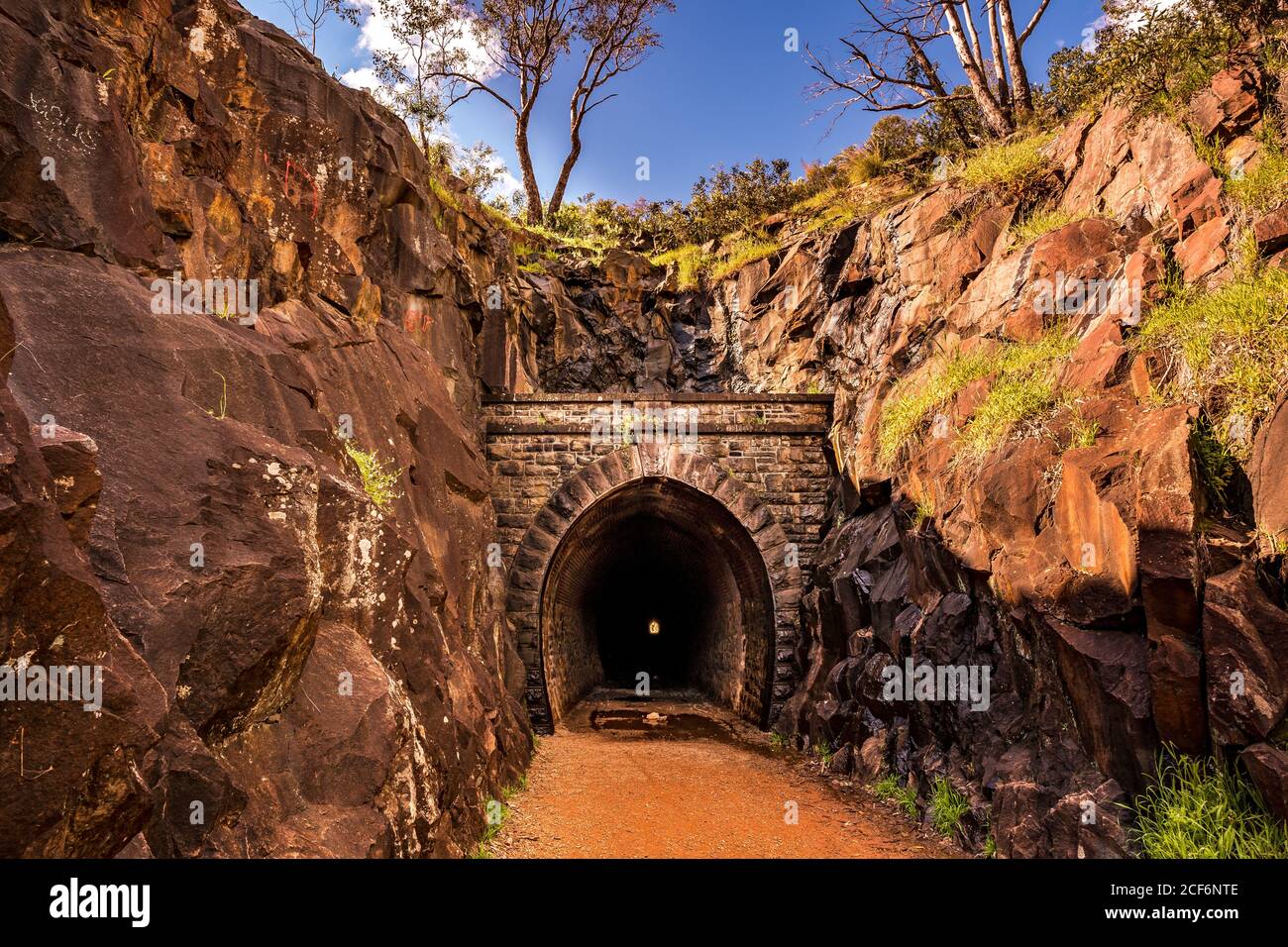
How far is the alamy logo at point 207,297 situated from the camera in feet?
15.6

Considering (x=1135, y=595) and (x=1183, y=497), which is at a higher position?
(x=1183, y=497)

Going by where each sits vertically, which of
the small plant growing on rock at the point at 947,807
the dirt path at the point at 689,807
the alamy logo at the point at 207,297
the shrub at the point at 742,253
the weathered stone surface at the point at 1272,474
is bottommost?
the dirt path at the point at 689,807

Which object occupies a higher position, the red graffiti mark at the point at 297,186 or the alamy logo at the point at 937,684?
the red graffiti mark at the point at 297,186

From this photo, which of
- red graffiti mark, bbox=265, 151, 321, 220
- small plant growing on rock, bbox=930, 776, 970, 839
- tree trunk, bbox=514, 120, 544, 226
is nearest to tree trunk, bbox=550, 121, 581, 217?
tree trunk, bbox=514, 120, 544, 226

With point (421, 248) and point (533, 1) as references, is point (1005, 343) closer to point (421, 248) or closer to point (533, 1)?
point (421, 248)

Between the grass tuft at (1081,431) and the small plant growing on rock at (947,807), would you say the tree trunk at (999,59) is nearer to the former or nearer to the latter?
the grass tuft at (1081,431)

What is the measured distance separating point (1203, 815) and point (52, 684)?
5747mm

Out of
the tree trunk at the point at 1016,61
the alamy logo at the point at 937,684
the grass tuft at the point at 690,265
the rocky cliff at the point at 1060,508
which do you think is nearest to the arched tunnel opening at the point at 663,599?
the rocky cliff at the point at 1060,508

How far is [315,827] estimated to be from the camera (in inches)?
151

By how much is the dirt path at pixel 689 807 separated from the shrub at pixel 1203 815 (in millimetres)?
2248

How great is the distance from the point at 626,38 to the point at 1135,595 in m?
26.1

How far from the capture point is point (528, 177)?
81.1ft
